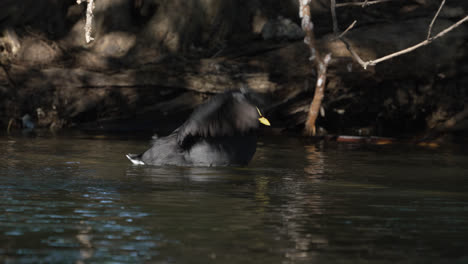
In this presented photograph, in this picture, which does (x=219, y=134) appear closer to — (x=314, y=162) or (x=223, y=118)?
(x=223, y=118)

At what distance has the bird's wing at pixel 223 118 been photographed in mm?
9820

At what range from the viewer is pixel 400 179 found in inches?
372

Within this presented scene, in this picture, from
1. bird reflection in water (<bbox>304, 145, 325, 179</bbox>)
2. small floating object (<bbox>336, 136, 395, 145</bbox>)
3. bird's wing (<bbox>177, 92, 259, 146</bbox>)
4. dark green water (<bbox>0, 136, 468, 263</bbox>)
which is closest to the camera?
dark green water (<bbox>0, 136, 468, 263</bbox>)

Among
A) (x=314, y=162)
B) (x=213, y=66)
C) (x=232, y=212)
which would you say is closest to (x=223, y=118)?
(x=314, y=162)

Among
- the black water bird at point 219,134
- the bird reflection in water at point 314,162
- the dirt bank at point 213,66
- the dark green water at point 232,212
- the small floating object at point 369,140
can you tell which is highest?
the dirt bank at point 213,66

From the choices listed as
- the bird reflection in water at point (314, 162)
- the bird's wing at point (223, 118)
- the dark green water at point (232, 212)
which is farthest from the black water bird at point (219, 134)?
the bird reflection in water at point (314, 162)

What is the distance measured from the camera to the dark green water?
498 cm

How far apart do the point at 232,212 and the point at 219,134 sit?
3392mm

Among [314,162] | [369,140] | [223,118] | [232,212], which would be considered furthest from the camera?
[369,140]

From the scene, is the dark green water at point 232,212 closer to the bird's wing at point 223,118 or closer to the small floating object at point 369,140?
the bird's wing at point 223,118

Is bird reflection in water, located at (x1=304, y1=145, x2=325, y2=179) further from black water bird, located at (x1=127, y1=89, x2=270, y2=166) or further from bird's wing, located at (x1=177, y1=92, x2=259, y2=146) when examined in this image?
bird's wing, located at (x1=177, y1=92, x2=259, y2=146)

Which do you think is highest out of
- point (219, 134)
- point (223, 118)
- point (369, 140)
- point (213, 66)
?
point (213, 66)

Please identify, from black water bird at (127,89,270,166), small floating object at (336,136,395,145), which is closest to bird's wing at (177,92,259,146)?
black water bird at (127,89,270,166)

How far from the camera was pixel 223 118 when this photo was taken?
9828mm
